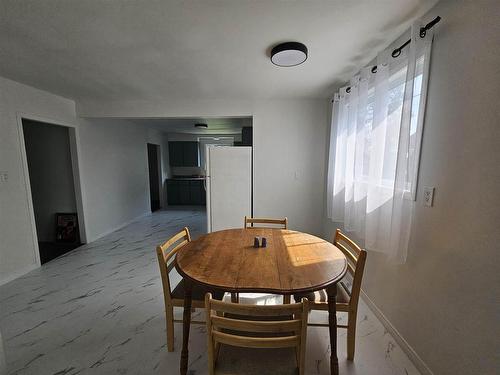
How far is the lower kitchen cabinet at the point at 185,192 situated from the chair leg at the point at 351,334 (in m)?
5.49

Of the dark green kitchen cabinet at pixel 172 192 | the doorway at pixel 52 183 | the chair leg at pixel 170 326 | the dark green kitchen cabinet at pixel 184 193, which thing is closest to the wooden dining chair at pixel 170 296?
the chair leg at pixel 170 326

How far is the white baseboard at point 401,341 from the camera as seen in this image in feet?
4.50

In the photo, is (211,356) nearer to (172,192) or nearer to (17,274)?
(17,274)

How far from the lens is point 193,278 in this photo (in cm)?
117

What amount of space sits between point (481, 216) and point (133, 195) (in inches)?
212

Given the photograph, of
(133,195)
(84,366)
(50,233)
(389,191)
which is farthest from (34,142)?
(389,191)

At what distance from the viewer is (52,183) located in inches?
142

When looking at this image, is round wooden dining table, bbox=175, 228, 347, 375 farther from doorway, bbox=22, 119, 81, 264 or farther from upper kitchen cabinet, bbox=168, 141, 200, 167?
upper kitchen cabinet, bbox=168, 141, 200, 167

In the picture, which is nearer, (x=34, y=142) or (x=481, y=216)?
(x=481, y=216)

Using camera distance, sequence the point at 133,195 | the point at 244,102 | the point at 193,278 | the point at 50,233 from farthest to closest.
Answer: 1. the point at 133,195
2. the point at 50,233
3. the point at 244,102
4. the point at 193,278

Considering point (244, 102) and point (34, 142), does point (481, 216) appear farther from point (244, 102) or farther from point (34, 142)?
point (34, 142)

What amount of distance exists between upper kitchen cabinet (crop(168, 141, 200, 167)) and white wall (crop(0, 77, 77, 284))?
3905mm

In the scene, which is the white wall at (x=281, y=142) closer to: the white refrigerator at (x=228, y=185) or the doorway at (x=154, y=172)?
the white refrigerator at (x=228, y=185)

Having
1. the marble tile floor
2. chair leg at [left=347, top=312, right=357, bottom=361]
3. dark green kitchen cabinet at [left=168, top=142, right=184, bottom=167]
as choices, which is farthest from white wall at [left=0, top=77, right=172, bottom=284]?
chair leg at [left=347, top=312, right=357, bottom=361]
